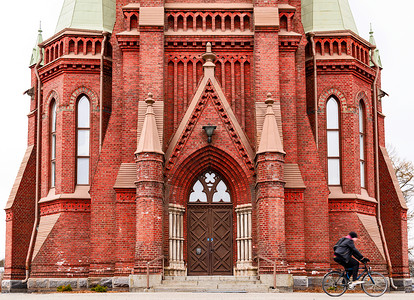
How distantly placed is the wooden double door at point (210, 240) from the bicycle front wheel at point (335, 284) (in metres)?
7.99

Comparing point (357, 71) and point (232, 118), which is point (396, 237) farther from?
point (232, 118)

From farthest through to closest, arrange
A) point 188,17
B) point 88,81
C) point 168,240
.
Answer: point 88,81 → point 188,17 → point 168,240

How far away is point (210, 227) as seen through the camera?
1108 inches

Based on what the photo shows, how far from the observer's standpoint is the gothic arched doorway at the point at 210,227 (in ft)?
91.2


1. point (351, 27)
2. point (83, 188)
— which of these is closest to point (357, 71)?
point (351, 27)

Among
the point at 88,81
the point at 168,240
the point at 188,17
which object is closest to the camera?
the point at 168,240

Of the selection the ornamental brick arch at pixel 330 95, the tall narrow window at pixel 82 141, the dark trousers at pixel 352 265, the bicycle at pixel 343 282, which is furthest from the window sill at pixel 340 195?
the dark trousers at pixel 352 265

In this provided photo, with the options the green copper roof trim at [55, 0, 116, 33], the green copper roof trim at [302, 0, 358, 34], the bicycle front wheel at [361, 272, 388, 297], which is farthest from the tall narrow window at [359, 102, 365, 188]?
the green copper roof trim at [55, 0, 116, 33]

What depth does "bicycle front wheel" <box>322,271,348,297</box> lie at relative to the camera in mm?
19656

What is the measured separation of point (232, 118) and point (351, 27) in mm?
8732

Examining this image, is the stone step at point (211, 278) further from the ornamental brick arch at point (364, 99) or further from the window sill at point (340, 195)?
the ornamental brick arch at point (364, 99)

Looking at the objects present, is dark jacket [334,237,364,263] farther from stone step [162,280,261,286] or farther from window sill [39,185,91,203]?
window sill [39,185,91,203]

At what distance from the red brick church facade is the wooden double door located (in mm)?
46

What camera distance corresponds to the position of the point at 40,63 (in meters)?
33.8
